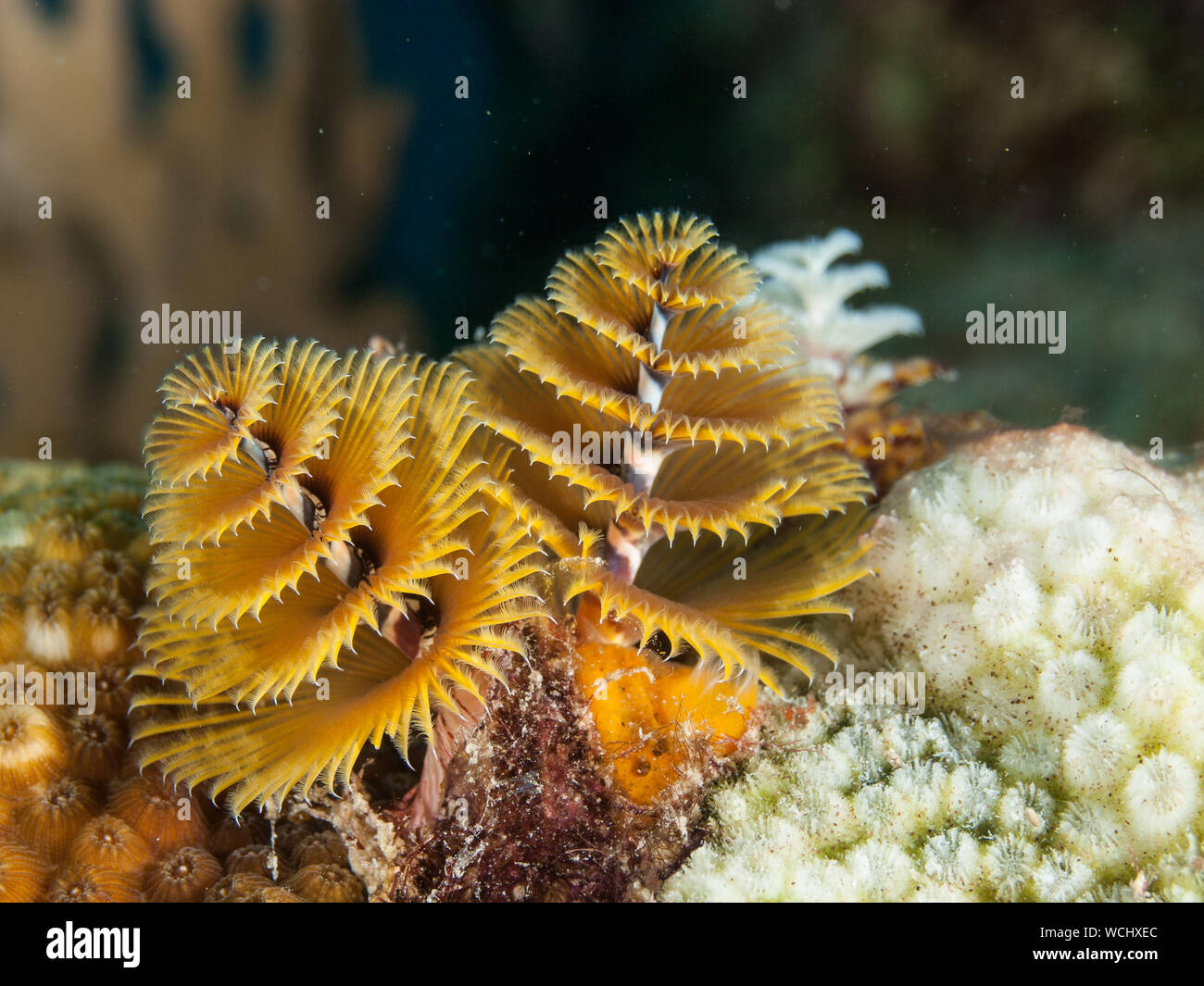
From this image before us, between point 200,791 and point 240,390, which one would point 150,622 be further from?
point 240,390

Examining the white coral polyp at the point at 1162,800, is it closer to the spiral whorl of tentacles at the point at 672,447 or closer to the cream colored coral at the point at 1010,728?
the cream colored coral at the point at 1010,728

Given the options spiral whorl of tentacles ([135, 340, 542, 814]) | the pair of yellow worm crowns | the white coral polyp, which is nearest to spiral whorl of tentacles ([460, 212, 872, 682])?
the pair of yellow worm crowns

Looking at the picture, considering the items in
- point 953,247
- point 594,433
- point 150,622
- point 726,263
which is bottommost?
point 150,622

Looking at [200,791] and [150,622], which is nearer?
[150,622]

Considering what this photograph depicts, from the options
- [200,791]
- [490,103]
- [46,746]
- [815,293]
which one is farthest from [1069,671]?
[490,103]

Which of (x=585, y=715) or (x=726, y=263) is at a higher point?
(x=726, y=263)

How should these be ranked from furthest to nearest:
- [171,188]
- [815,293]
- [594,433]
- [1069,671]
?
[171,188] < [815,293] < [594,433] < [1069,671]

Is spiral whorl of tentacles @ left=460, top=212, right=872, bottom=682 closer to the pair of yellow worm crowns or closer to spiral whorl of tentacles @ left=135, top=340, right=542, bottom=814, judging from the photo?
the pair of yellow worm crowns
